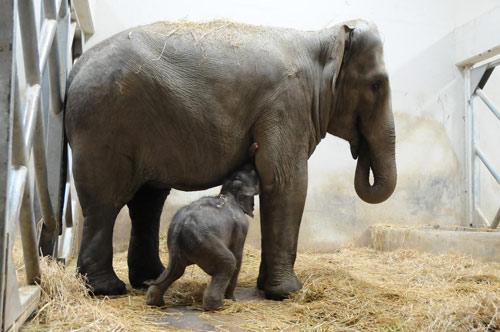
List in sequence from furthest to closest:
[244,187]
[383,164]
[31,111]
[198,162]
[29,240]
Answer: [383,164], [198,162], [244,187], [31,111], [29,240]

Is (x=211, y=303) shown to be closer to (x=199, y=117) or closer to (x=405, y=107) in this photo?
(x=199, y=117)

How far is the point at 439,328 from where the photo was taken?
225 centimetres

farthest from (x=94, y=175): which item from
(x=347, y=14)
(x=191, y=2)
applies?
(x=347, y=14)

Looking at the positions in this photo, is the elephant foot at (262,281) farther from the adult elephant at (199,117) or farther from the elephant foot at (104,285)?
the elephant foot at (104,285)

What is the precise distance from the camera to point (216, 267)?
8.86 feet

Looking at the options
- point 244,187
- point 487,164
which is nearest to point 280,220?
point 244,187

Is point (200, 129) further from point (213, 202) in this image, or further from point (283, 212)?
point (283, 212)

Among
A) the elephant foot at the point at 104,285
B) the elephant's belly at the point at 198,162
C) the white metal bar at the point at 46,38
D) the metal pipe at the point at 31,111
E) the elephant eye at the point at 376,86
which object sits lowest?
the elephant foot at the point at 104,285

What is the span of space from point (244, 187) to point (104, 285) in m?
0.95

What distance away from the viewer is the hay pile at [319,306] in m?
2.29

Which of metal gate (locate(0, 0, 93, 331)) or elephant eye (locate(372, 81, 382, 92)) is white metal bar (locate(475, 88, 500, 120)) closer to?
elephant eye (locate(372, 81, 382, 92))

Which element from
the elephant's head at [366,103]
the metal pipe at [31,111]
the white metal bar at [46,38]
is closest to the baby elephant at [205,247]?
the metal pipe at [31,111]

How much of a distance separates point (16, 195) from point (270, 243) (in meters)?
1.63

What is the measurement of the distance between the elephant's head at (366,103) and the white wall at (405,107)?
2.65 meters
